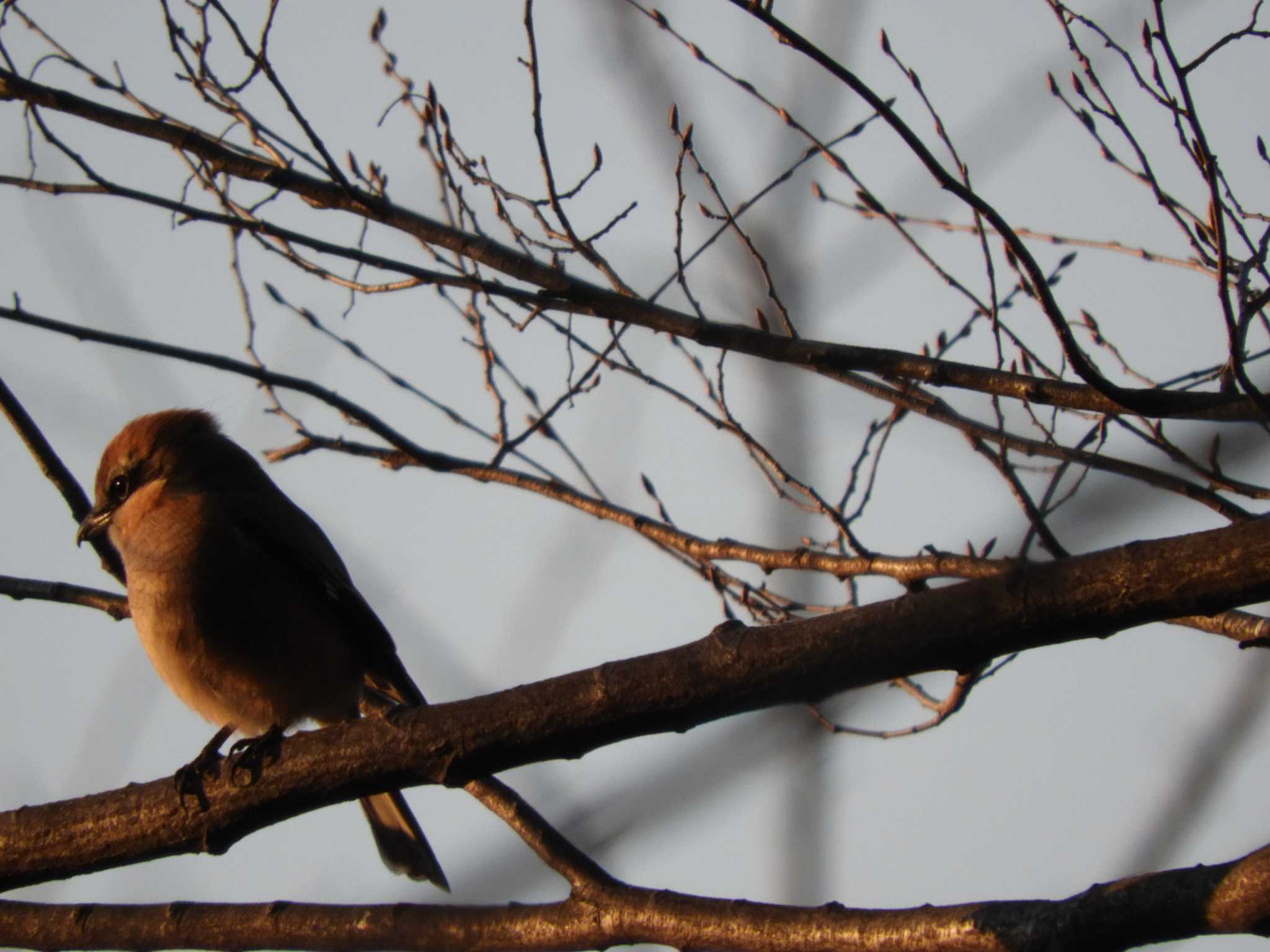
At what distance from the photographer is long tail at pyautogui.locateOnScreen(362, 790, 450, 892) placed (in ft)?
17.9

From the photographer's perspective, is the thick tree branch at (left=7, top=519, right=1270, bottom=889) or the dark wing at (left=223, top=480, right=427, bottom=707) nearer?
the thick tree branch at (left=7, top=519, right=1270, bottom=889)

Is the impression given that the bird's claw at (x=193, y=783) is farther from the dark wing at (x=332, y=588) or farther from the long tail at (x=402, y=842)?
the long tail at (x=402, y=842)

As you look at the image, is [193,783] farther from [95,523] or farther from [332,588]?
[95,523]

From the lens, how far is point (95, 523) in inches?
211

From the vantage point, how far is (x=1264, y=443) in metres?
2.17

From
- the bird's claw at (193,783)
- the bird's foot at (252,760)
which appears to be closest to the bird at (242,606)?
the bird's foot at (252,760)

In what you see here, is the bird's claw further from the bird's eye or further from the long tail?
the bird's eye

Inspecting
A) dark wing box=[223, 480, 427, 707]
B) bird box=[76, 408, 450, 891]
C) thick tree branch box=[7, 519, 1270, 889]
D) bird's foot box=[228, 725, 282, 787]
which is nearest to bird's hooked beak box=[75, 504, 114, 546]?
bird box=[76, 408, 450, 891]

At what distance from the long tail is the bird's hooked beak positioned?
1562mm

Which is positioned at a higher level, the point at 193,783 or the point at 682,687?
the point at 193,783

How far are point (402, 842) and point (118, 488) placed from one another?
1984 millimetres

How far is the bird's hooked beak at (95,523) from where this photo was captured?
5.09 meters

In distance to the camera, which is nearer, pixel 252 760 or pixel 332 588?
pixel 252 760

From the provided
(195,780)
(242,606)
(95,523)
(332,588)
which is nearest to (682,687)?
(195,780)
